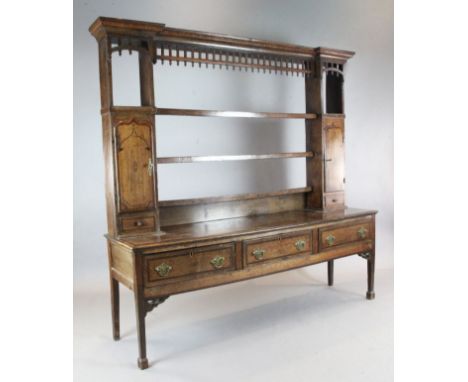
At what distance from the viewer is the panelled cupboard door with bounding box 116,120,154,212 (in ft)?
10.3

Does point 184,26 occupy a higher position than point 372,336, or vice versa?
point 184,26

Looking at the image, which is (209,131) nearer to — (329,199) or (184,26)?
(184,26)

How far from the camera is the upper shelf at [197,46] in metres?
3.12

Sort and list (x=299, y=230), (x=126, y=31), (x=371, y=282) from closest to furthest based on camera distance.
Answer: (x=126, y=31)
(x=299, y=230)
(x=371, y=282)

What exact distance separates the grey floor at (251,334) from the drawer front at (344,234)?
1.84ft

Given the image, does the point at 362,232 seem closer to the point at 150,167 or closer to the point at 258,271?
the point at 258,271

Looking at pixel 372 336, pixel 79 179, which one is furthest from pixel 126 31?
pixel 372 336

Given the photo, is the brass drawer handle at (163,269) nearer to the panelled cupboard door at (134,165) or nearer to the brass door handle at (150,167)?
the panelled cupboard door at (134,165)

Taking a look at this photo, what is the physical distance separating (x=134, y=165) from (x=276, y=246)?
1.19 m

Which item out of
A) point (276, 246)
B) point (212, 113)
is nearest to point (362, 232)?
point (276, 246)

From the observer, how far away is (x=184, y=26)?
14.4 ft

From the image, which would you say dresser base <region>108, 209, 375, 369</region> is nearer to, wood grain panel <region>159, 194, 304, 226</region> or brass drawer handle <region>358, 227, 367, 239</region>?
brass drawer handle <region>358, 227, 367, 239</region>

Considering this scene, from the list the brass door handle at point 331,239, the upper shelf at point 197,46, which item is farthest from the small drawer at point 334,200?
the upper shelf at point 197,46

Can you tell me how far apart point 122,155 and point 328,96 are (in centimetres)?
226
